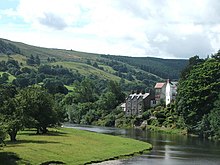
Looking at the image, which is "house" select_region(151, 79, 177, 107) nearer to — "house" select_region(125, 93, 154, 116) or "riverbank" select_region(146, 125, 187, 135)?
"house" select_region(125, 93, 154, 116)

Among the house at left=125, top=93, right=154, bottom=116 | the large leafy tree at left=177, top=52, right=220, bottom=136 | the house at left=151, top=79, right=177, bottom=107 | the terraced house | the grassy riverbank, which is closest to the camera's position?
the grassy riverbank

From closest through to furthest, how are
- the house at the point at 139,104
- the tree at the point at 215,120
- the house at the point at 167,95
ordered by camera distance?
the tree at the point at 215,120 → the house at the point at 167,95 → the house at the point at 139,104

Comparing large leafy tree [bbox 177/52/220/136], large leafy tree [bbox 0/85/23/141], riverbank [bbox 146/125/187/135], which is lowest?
riverbank [bbox 146/125/187/135]

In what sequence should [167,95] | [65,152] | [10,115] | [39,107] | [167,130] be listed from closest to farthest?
[65,152]
[10,115]
[39,107]
[167,130]
[167,95]

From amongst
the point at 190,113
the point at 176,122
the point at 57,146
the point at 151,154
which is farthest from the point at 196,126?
the point at 57,146

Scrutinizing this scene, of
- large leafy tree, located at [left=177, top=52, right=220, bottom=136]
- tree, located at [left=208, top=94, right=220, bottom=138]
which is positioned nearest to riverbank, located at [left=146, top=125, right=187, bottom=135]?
large leafy tree, located at [left=177, top=52, right=220, bottom=136]

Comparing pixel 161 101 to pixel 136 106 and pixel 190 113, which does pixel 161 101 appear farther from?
pixel 190 113

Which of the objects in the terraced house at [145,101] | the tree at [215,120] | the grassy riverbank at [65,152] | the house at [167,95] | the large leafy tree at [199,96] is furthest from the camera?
the terraced house at [145,101]

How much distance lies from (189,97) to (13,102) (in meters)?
59.6

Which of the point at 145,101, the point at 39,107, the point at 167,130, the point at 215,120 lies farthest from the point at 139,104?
the point at 39,107

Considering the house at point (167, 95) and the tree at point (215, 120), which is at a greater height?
the house at point (167, 95)

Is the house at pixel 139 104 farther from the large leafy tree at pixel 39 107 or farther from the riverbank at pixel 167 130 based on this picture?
the large leafy tree at pixel 39 107

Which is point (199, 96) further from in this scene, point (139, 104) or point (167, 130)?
point (139, 104)

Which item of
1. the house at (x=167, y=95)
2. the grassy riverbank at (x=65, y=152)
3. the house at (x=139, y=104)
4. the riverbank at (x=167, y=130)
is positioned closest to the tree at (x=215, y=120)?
the riverbank at (x=167, y=130)
